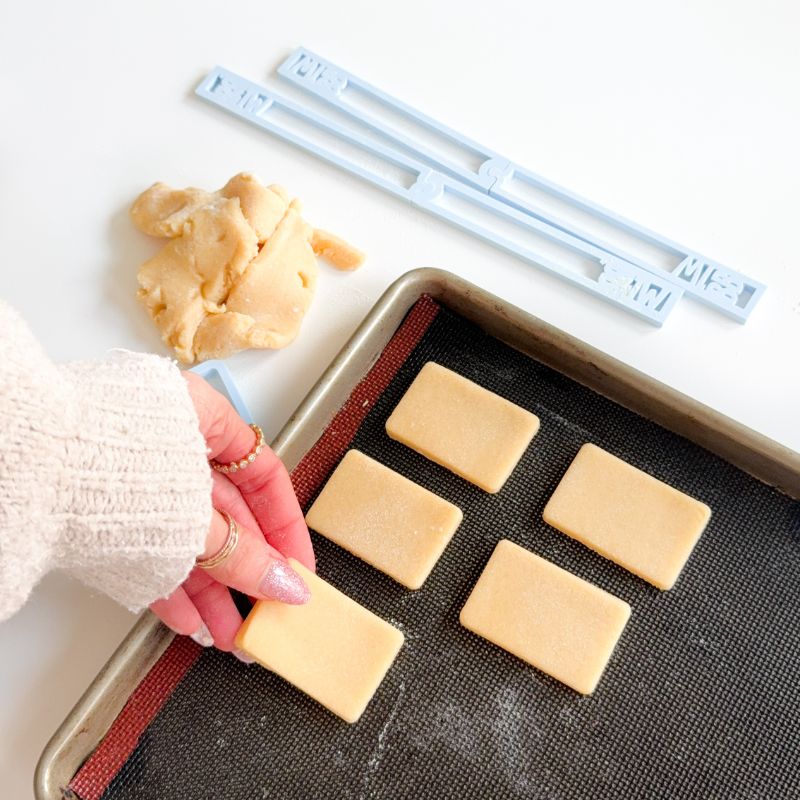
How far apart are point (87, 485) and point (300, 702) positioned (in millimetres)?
322

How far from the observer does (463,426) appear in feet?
3.16

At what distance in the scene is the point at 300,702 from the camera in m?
0.87

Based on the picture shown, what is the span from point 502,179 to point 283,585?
1.93 ft

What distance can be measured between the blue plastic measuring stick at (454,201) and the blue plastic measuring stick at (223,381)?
1.06ft

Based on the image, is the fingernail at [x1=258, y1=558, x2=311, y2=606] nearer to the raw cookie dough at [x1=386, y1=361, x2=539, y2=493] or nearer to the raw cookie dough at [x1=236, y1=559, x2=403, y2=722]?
the raw cookie dough at [x1=236, y1=559, x2=403, y2=722]

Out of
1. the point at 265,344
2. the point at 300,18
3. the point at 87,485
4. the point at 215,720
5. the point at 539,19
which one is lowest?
the point at 215,720

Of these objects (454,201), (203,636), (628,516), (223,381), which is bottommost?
(203,636)

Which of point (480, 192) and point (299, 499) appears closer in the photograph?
point (299, 499)

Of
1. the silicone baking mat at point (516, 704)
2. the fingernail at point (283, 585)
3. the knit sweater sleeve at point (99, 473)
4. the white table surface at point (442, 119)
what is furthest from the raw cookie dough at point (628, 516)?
the knit sweater sleeve at point (99, 473)

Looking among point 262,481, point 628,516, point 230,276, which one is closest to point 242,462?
point 262,481

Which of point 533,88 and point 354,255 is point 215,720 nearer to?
point 354,255

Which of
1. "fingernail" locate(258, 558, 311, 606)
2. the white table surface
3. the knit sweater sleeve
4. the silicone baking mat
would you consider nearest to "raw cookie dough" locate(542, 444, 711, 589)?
the silicone baking mat

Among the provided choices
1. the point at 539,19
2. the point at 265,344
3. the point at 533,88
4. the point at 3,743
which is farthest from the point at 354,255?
the point at 3,743

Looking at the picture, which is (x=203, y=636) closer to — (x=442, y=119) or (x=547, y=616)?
(x=547, y=616)
